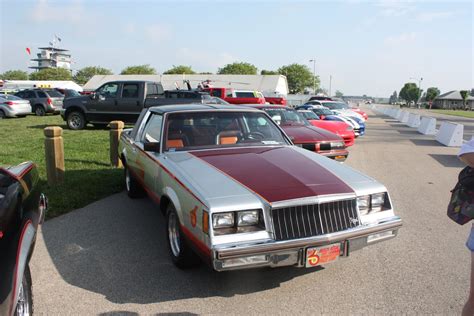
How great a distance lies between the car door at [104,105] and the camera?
15.0 meters

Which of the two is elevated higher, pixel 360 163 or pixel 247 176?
pixel 247 176

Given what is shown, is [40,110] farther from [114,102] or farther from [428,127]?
[428,127]

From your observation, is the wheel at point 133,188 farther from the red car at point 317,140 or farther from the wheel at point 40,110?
the wheel at point 40,110

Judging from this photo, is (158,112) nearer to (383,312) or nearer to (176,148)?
(176,148)

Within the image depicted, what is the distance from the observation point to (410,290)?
3506 mm

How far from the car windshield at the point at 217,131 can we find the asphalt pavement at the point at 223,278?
1248 millimetres

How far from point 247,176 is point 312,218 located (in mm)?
722

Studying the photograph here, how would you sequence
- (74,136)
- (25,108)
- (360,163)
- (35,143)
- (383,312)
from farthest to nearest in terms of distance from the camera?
(25,108) → (74,136) → (35,143) → (360,163) → (383,312)

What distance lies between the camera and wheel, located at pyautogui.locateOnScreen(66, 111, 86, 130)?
15383 mm

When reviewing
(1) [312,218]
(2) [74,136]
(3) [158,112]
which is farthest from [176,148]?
(2) [74,136]

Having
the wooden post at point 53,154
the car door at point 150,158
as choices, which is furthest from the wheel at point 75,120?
the car door at point 150,158

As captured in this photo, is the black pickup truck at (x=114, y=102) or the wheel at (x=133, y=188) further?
the black pickup truck at (x=114, y=102)

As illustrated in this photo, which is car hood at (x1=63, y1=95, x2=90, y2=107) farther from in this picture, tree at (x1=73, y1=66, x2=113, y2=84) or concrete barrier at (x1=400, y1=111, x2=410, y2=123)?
tree at (x1=73, y1=66, x2=113, y2=84)

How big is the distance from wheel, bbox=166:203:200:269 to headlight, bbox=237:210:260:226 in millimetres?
728
